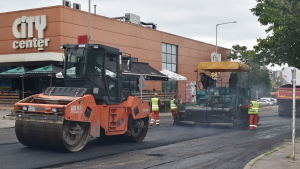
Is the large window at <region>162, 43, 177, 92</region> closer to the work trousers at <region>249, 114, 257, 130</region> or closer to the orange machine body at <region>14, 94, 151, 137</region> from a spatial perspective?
the work trousers at <region>249, 114, 257, 130</region>

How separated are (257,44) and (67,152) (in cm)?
1259

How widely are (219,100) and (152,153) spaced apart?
884cm

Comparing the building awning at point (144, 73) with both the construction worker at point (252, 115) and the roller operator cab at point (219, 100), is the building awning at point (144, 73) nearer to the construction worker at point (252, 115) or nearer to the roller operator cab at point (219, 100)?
the roller operator cab at point (219, 100)

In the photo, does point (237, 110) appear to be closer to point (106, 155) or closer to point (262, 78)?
point (106, 155)

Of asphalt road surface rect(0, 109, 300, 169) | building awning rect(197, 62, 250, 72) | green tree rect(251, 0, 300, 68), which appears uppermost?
green tree rect(251, 0, 300, 68)

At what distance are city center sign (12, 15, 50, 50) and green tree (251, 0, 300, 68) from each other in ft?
51.3

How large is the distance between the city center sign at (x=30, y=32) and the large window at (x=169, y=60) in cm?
1497

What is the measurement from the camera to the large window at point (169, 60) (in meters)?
39.8

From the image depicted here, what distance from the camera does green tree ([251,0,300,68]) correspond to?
17.8 m

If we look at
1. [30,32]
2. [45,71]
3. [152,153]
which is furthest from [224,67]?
[30,32]

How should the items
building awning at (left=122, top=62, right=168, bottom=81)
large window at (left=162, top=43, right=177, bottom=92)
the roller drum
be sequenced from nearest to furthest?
the roller drum, building awning at (left=122, top=62, right=168, bottom=81), large window at (left=162, top=43, right=177, bottom=92)

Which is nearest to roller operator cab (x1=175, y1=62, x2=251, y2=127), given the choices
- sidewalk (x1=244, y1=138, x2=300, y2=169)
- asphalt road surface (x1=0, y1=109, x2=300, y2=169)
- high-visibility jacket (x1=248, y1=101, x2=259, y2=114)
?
high-visibility jacket (x1=248, y1=101, x2=259, y2=114)

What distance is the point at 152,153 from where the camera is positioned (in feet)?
34.4

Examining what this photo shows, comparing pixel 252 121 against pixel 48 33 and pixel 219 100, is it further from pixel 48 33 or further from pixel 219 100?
pixel 48 33
